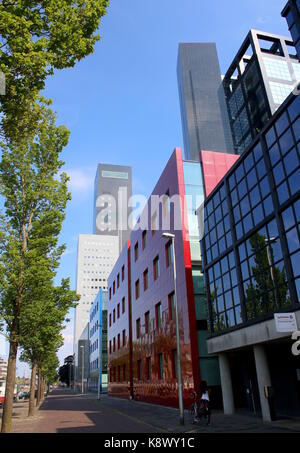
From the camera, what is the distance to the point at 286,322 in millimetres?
12562

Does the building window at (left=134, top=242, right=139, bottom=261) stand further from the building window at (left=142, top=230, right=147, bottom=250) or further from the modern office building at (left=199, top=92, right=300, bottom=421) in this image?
the modern office building at (left=199, top=92, right=300, bottom=421)

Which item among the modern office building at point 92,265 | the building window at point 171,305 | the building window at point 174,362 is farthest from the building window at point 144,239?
the modern office building at point 92,265

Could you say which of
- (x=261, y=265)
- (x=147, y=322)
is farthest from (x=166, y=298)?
(x=261, y=265)

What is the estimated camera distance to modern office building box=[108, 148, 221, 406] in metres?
23.1

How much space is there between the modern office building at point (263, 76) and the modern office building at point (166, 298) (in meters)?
55.5

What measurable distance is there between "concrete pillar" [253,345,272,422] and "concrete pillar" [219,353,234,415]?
3957 mm

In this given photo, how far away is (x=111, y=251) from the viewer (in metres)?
190

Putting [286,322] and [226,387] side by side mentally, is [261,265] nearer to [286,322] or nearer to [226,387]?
[286,322]

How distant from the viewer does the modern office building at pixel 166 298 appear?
909 inches

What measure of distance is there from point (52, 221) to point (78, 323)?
543ft

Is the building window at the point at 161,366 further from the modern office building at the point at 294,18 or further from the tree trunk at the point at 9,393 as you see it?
the modern office building at the point at 294,18

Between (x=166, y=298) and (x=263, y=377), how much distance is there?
13005mm

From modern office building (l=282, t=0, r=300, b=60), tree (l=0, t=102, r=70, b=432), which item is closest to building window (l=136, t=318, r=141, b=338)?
tree (l=0, t=102, r=70, b=432)
